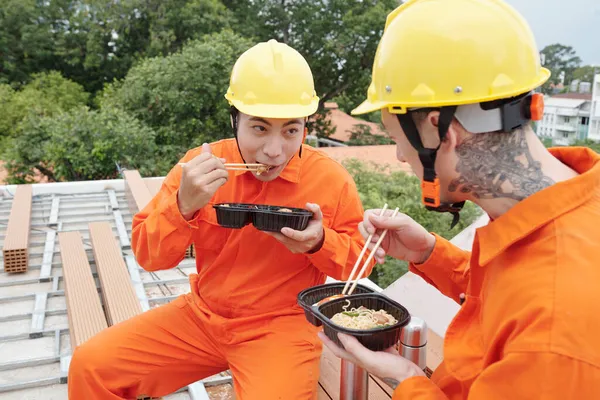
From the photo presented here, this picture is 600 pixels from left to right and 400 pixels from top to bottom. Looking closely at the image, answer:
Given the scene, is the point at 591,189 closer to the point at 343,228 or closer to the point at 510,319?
the point at 510,319

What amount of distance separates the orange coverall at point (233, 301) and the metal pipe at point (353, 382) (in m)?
0.16

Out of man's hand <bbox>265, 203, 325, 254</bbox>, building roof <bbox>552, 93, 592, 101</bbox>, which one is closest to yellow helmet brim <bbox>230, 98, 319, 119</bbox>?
man's hand <bbox>265, 203, 325, 254</bbox>

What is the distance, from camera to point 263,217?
258 cm

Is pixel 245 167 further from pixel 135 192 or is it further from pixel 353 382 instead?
pixel 135 192

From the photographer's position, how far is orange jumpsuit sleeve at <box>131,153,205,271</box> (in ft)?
8.79

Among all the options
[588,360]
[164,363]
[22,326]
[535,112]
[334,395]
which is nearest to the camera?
[588,360]

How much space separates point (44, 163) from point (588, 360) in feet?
43.9

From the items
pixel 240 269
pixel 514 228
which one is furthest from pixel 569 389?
pixel 240 269

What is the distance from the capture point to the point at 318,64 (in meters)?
25.8

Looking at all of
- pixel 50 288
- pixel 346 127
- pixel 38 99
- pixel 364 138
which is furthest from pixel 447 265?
pixel 346 127

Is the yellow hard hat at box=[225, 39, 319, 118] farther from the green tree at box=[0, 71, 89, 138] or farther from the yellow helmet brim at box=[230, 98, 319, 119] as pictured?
the green tree at box=[0, 71, 89, 138]

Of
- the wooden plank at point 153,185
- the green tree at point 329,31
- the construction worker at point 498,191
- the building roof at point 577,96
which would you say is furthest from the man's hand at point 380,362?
the building roof at point 577,96

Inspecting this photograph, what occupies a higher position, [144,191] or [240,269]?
[240,269]

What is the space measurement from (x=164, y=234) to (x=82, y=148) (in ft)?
31.6
